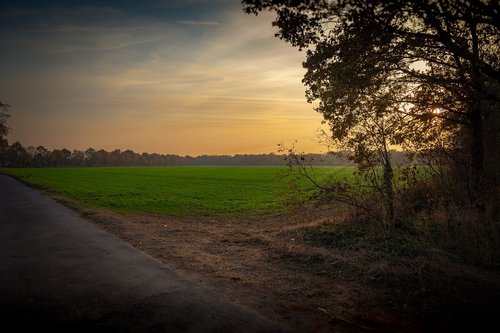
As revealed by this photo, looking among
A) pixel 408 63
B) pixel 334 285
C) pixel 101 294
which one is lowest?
pixel 334 285

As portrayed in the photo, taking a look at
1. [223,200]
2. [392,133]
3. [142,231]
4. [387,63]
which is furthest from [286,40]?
[223,200]

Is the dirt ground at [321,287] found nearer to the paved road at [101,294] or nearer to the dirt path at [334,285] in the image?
the dirt path at [334,285]

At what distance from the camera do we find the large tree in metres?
8.03

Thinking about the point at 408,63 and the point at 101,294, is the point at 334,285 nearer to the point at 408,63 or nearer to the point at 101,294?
the point at 101,294

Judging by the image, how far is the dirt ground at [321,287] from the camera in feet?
19.1

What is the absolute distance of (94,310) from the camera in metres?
5.73

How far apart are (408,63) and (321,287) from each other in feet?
26.1

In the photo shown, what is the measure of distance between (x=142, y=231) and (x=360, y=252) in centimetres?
846

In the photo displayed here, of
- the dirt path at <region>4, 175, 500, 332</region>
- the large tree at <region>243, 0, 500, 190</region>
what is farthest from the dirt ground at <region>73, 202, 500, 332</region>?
the large tree at <region>243, 0, 500, 190</region>

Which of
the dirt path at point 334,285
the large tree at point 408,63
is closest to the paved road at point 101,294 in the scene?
the dirt path at point 334,285

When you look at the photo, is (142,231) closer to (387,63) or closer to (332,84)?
(332,84)

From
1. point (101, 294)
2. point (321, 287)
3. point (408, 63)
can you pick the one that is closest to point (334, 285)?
point (321, 287)

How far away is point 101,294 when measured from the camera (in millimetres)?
6434

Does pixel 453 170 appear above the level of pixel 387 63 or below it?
below
